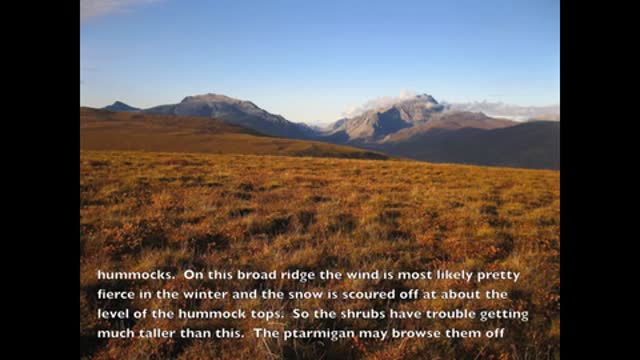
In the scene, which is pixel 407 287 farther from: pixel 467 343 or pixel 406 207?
pixel 406 207

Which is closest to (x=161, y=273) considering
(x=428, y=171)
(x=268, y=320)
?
(x=268, y=320)

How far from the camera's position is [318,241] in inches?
262

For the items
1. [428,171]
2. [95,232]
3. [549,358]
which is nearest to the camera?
[549,358]

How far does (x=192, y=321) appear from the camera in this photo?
15.8 feet

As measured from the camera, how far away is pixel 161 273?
18.1 feet

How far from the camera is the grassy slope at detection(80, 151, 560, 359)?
4578mm

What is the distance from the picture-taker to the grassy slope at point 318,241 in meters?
4.58

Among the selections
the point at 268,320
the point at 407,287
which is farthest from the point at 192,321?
the point at 407,287
